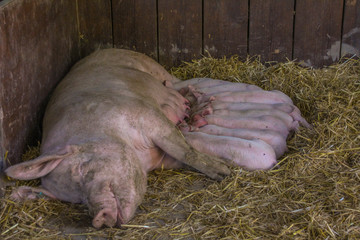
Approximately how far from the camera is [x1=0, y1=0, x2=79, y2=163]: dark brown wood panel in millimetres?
3488

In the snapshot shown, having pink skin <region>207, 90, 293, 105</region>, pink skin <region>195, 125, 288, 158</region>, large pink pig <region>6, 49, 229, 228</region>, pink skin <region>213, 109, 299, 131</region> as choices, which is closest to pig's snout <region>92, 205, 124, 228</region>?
large pink pig <region>6, 49, 229, 228</region>

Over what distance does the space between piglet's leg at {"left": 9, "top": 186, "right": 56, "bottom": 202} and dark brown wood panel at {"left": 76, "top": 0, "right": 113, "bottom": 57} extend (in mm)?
2201

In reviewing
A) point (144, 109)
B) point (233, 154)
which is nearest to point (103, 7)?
point (144, 109)

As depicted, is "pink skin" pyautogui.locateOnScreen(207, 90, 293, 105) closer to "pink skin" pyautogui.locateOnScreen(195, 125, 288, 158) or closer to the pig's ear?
"pink skin" pyautogui.locateOnScreen(195, 125, 288, 158)

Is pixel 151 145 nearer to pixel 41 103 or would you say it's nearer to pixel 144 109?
pixel 144 109

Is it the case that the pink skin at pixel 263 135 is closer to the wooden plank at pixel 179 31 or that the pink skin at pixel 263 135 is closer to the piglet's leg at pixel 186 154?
the piglet's leg at pixel 186 154

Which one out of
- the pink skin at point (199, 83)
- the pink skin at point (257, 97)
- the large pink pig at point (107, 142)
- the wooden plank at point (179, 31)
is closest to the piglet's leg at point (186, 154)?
the large pink pig at point (107, 142)

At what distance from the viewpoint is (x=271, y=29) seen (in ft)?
16.8

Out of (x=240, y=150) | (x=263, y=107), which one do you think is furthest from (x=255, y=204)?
(x=263, y=107)

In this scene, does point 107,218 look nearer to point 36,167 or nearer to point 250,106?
point 36,167

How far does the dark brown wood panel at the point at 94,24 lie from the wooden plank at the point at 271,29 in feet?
4.56

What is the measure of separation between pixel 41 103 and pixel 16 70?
0.54 meters

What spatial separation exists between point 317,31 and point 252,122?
154cm

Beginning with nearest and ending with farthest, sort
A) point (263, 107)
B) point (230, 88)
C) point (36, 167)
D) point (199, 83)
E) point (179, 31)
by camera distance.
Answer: point (36, 167) → point (263, 107) → point (230, 88) → point (199, 83) → point (179, 31)
